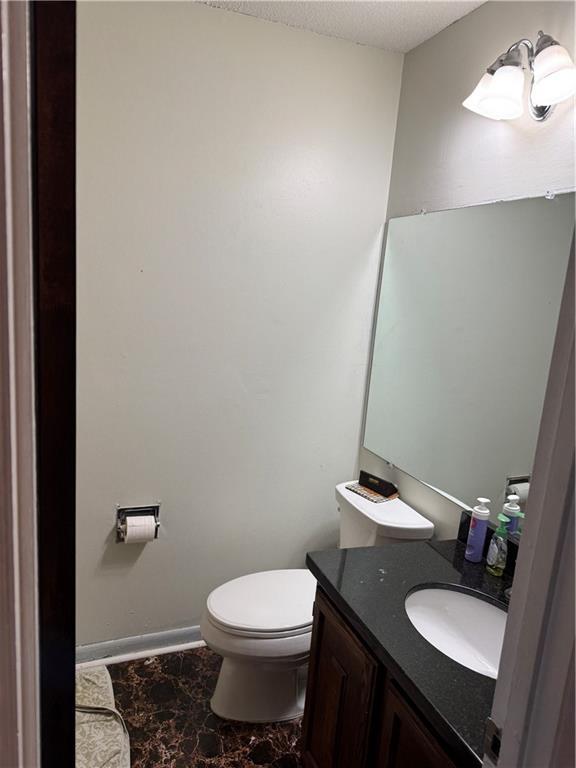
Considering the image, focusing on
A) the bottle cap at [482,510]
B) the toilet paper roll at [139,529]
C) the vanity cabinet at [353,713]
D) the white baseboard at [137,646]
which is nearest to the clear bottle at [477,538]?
the bottle cap at [482,510]

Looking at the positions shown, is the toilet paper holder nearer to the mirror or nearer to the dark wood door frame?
the mirror

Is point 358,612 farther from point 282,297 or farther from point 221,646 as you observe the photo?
point 282,297

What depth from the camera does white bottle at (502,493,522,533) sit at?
1.58m

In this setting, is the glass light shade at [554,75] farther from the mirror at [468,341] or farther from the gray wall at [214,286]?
the gray wall at [214,286]

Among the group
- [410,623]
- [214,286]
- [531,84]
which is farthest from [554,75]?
[410,623]

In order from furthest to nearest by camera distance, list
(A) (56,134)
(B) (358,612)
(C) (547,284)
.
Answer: (C) (547,284)
(B) (358,612)
(A) (56,134)

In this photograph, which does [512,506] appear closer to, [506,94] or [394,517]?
[394,517]

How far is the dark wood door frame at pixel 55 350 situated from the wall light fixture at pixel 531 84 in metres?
1.36

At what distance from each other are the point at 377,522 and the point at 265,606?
1.59 ft

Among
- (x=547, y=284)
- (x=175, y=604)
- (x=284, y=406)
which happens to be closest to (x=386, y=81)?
(x=547, y=284)

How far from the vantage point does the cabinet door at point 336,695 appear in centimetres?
130

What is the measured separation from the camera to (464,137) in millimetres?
1840

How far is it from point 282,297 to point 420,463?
845 mm

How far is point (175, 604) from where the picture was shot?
2.29 metres
